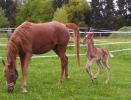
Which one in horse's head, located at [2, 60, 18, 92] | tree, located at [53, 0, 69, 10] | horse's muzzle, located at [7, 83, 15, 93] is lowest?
tree, located at [53, 0, 69, 10]

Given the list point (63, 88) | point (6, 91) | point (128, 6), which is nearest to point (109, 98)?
point (63, 88)

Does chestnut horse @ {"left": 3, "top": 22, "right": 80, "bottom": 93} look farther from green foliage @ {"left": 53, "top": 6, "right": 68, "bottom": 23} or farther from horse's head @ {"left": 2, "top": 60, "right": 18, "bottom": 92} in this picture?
green foliage @ {"left": 53, "top": 6, "right": 68, "bottom": 23}

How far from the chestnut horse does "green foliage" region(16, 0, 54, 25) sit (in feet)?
140

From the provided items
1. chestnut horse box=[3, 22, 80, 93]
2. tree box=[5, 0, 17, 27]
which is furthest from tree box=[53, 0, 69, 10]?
chestnut horse box=[3, 22, 80, 93]

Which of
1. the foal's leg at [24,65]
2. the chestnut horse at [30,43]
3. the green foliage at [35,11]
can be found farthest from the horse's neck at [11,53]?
the green foliage at [35,11]

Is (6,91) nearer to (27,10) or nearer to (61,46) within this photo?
(61,46)

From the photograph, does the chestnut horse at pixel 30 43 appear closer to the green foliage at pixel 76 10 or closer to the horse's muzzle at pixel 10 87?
the horse's muzzle at pixel 10 87

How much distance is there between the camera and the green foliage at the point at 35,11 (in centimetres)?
5322

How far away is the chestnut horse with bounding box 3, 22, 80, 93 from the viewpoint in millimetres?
8719

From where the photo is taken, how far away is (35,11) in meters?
53.3

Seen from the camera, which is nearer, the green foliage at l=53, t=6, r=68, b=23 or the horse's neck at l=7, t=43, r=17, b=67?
the horse's neck at l=7, t=43, r=17, b=67

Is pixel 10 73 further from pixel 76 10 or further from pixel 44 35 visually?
pixel 76 10

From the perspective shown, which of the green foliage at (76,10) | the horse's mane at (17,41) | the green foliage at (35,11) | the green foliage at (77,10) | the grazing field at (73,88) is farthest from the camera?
the green foliage at (77,10)

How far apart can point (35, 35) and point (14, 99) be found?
76.9 inches
